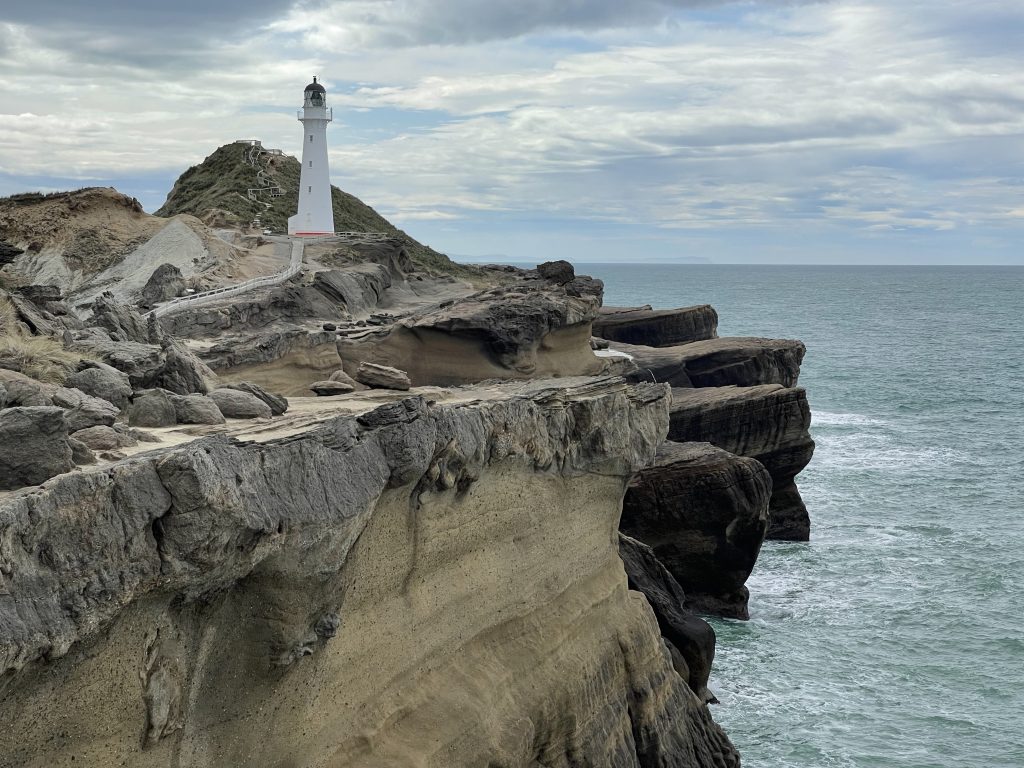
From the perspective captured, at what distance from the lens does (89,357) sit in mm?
14602

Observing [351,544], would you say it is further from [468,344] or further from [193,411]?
[468,344]

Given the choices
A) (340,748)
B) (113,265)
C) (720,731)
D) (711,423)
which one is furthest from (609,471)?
(113,265)

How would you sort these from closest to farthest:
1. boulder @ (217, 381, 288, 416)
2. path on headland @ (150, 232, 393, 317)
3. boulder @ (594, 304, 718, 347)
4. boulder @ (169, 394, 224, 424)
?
boulder @ (169, 394, 224, 424) → boulder @ (217, 381, 288, 416) → path on headland @ (150, 232, 393, 317) → boulder @ (594, 304, 718, 347)

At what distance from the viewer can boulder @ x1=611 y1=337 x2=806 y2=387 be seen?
37938 millimetres

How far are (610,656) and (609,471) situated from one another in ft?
9.02

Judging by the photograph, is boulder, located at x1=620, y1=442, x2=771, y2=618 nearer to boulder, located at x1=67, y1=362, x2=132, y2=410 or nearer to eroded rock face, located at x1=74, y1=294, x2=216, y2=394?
eroded rock face, located at x1=74, y1=294, x2=216, y2=394

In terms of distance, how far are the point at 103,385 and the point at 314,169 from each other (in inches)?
1440

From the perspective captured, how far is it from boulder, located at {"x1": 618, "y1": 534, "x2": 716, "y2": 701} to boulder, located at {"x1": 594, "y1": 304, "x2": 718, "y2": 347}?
24.3m

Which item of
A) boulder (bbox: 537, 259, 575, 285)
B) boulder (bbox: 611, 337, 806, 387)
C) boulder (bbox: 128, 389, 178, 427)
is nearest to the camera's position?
boulder (bbox: 128, 389, 178, 427)

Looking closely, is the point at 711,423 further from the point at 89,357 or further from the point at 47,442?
the point at 47,442

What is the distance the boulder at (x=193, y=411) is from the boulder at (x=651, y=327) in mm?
32538

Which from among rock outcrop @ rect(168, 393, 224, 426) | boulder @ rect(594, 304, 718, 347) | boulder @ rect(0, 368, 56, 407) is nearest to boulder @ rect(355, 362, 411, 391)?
rock outcrop @ rect(168, 393, 224, 426)

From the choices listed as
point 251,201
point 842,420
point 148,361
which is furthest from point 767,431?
point 251,201

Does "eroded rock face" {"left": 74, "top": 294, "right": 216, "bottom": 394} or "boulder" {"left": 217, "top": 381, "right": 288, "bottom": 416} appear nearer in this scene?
"eroded rock face" {"left": 74, "top": 294, "right": 216, "bottom": 394}
